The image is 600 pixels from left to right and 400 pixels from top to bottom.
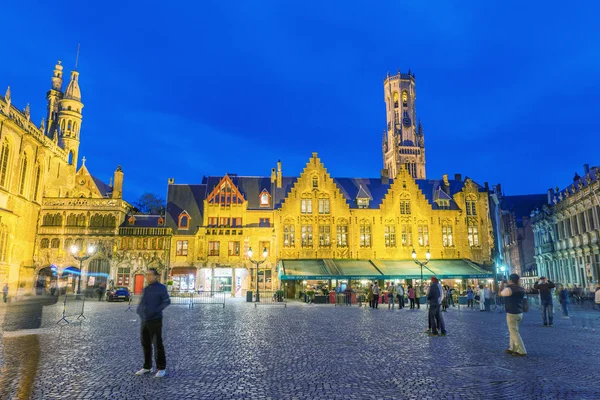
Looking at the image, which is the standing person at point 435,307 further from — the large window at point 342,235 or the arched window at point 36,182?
the arched window at point 36,182

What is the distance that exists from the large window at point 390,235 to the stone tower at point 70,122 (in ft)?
172

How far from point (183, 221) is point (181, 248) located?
2901 mm

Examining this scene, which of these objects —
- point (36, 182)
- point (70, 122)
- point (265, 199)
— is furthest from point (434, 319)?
point (70, 122)

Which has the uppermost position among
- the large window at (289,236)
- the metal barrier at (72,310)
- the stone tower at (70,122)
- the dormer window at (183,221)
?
the stone tower at (70,122)

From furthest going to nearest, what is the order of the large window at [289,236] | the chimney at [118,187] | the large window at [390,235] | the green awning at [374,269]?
the chimney at [118,187]
the large window at [390,235]
the large window at [289,236]
the green awning at [374,269]

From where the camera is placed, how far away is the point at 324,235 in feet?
138

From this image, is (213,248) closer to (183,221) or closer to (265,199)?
(183,221)

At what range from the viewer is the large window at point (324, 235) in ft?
137

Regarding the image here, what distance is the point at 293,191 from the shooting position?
42.9 meters

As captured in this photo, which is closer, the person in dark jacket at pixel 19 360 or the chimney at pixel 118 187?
the person in dark jacket at pixel 19 360

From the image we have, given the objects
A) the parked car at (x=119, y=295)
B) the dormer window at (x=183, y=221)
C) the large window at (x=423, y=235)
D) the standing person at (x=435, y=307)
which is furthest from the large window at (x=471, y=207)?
the parked car at (x=119, y=295)

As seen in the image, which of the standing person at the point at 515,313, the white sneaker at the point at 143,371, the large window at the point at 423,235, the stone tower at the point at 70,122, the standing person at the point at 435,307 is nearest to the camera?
the white sneaker at the point at 143,371

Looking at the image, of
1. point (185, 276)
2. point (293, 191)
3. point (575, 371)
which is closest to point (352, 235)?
point (293, 191)

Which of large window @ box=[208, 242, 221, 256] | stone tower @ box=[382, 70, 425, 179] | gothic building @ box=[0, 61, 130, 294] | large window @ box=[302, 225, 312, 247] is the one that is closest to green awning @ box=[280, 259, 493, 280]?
Result: large window @ box=[302, 225, 312, 247]
